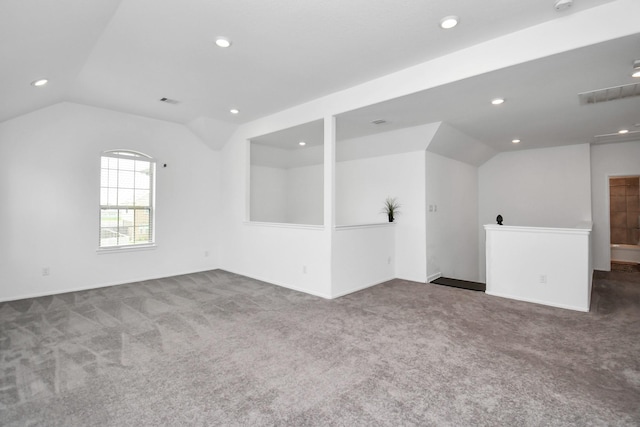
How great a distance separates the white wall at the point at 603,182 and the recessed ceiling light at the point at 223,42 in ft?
24.4

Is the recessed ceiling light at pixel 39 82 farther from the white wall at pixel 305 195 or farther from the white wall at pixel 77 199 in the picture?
the white wall at pixel 305 195

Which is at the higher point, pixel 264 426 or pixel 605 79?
pixel 605 79

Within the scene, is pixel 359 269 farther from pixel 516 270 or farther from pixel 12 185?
pixel 12 185

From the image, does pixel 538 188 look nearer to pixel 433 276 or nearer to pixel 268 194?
pixel 433 276

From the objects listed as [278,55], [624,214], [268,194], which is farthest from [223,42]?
[624,214]

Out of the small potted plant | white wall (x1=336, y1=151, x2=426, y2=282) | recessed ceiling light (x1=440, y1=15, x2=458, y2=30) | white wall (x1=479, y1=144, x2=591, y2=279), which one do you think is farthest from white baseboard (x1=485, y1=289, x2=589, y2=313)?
recessed ceiling light (x1=440, y1=15, x2=458, y2=30)

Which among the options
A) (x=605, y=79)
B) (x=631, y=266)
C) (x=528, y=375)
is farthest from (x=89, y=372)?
(x=631, y=266)

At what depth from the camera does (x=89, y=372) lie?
2.35m

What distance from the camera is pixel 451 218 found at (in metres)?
6.12

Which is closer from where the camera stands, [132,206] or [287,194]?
[132,206]

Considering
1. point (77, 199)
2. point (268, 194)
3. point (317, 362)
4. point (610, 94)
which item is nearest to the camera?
point (317, 362)

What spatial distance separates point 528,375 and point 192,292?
4.22m

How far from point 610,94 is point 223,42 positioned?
4454 mm

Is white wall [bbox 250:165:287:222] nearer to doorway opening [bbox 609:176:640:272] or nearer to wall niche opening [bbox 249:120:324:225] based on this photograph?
wall niche opening [bbox 249:120:324:225]
